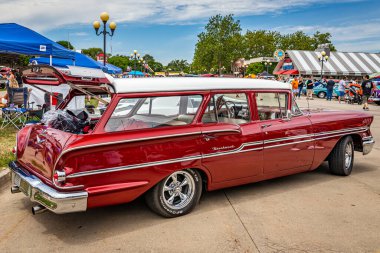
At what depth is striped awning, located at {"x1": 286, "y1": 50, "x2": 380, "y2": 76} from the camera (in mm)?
53122

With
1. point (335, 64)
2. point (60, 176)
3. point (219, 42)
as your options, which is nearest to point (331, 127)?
point (60, 176)

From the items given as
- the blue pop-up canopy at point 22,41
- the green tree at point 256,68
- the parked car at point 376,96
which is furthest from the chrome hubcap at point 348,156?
the green tree at point 256,68

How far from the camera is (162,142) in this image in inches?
160

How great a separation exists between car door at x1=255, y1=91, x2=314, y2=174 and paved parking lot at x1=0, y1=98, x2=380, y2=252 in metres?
0.41

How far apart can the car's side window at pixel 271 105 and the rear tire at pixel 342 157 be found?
1.27 m

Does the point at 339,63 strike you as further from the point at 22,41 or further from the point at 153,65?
the point at 153,65

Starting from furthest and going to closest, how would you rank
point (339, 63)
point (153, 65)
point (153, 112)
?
1. point (153, 65)
2. point (339, 63)
3. point (153, 112)

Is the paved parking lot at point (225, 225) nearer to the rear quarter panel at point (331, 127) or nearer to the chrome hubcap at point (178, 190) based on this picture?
the chrome hubcap at point (178, 190)

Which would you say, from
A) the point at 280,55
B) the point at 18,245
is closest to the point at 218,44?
the point at 280,55

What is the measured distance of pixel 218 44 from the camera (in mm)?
70125

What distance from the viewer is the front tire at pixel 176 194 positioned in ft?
13.6

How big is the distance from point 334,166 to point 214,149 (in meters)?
2.60

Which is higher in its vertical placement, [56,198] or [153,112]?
[153,112]

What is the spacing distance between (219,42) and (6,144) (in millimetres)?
65696
